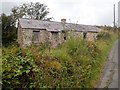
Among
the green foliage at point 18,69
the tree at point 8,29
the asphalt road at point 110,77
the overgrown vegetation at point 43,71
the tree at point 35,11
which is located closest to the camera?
the green foliage at point 18,69

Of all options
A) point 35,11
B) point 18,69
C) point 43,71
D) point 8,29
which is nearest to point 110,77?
point 43,71

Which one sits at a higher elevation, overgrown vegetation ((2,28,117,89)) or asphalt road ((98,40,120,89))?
overgrown vegetation ((2,28,117,89))

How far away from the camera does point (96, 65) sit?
9.96 m

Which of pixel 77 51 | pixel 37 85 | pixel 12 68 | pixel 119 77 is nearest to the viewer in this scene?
pixel 12 68

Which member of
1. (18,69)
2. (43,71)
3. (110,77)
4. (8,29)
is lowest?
(110,77)

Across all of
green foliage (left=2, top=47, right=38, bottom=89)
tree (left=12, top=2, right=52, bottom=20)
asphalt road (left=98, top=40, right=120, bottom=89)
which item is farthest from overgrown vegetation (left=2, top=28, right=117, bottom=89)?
tree (left=12, top=2, right=52, bottom=20)

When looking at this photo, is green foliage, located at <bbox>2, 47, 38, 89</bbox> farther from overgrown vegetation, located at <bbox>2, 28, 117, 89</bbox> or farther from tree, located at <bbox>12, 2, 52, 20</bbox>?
tree, located at <bbox>12, 2, 52, 20</bbox>

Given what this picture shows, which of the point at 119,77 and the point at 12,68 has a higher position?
the point at 12,68

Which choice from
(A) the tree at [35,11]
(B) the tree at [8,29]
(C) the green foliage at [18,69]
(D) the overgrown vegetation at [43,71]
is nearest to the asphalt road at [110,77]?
(D) the overgrown vegetation at [43,71]

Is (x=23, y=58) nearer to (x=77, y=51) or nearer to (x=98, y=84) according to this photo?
(x=98, y=84)

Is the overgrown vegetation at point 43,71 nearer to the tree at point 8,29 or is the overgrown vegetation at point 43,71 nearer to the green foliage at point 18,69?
the green foliage at point 18,69

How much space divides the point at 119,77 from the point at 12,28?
25224 mm

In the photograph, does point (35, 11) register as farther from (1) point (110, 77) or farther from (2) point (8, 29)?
(1) point (110, 77)

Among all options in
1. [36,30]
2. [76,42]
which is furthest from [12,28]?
[76,42]
